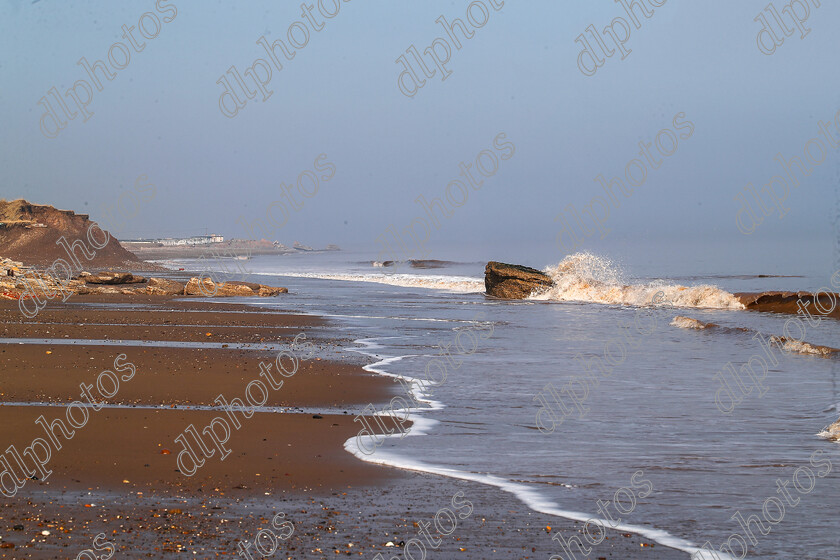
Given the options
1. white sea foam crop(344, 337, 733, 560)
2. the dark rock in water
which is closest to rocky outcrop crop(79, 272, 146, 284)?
the dark rock in water

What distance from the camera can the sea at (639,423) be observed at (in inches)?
204

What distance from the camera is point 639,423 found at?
7.89 m

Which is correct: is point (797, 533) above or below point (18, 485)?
below

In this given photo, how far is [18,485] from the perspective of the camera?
522cm

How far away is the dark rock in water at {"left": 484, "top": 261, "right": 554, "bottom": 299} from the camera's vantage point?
29984mm

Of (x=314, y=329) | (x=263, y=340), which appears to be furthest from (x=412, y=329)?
(x=263, y=340)

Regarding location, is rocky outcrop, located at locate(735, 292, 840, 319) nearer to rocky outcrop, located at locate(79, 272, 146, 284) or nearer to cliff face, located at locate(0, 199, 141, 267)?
rocky outcrop, located at locate(79, 272, 146, 284)

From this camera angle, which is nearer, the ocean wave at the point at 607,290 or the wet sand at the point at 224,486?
the wet sand at the point at 224,486

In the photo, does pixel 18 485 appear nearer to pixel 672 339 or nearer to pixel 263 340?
pixel 263 340

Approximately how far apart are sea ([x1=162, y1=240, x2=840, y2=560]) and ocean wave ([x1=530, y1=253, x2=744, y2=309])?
581 centimetres

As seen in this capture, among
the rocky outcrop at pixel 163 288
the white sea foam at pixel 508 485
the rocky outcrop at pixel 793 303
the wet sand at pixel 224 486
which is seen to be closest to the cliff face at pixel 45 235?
the rocky outcrop at pixel 163 288

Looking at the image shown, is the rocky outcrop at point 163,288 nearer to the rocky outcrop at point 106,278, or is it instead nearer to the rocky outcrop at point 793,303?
the rocky outcrop at point 106,278

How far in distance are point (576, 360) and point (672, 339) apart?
14.2ft

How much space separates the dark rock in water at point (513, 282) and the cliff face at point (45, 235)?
76.2ft
